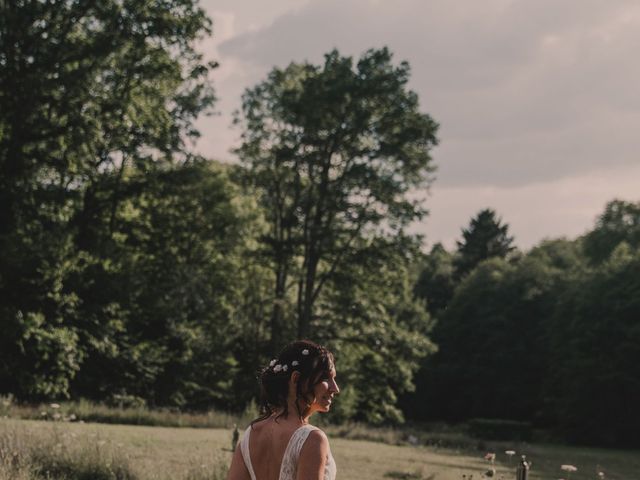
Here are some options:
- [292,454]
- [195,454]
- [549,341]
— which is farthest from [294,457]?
[549,341]

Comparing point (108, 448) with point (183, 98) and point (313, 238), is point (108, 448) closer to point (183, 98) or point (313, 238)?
point (183, 98)

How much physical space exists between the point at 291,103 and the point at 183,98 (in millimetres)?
6824

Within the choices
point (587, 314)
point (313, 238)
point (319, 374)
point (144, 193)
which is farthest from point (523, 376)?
point (319, 374)

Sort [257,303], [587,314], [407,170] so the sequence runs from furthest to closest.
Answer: [587,314]
[257,303]
[407,170]

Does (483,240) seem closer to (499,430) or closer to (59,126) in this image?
(499,430)

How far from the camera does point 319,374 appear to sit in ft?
15.7

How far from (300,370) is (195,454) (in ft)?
42.5

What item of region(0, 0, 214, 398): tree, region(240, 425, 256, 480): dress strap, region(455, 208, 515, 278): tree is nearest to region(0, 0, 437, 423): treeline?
region(0, 0, 214, 398): tree

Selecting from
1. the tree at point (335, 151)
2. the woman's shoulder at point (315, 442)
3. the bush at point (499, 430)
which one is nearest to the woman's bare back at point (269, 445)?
the woman's shoulder at point (315, 442)

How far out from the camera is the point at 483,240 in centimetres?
8900

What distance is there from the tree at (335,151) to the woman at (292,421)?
110ft

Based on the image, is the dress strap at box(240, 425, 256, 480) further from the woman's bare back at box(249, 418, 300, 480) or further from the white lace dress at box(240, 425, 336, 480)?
the white lace dress at box(240, 425, 336, 480)

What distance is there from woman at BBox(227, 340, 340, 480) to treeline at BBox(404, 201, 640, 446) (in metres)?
48.5

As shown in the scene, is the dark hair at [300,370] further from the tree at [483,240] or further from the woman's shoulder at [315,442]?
the tree at [483,240]
